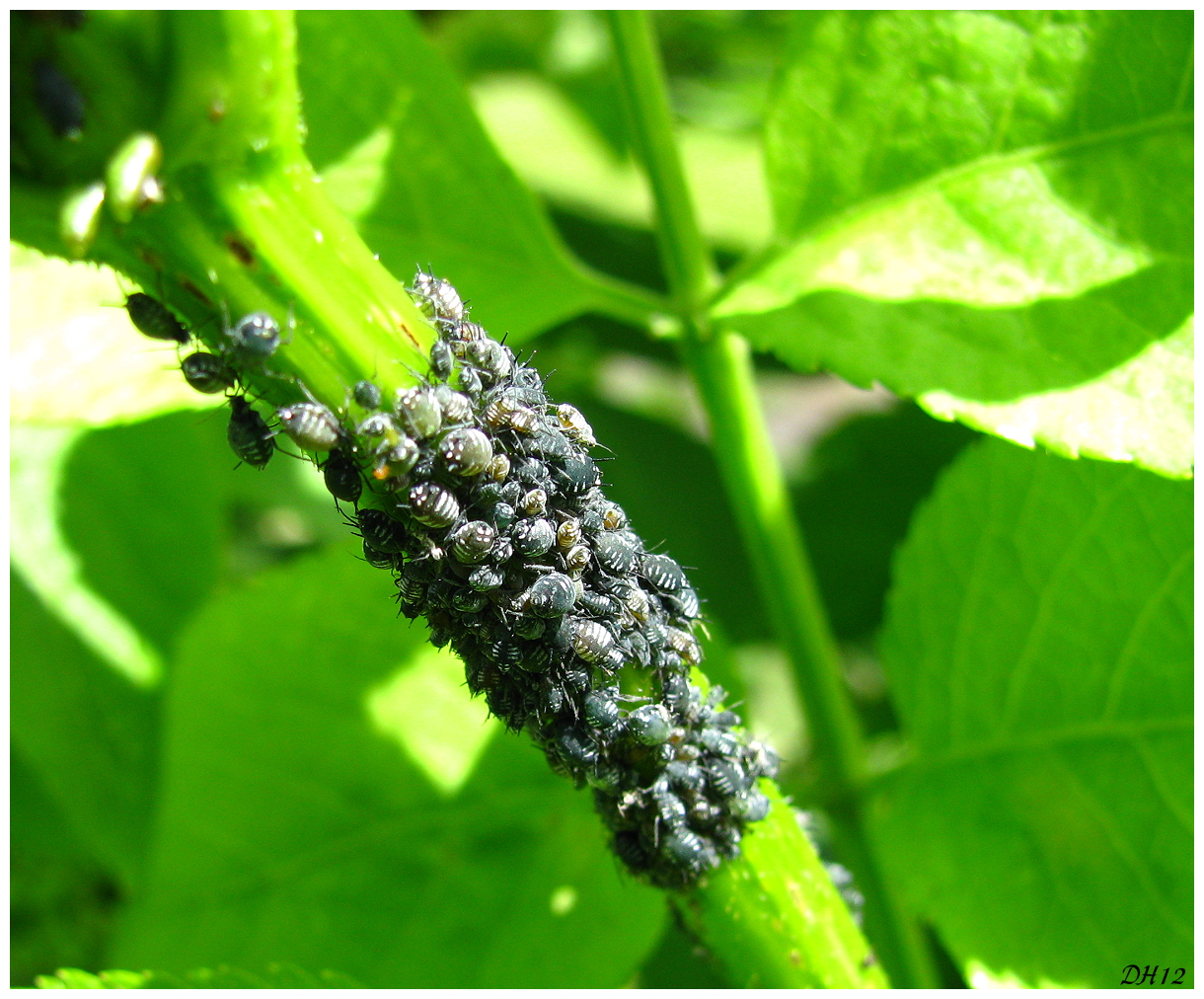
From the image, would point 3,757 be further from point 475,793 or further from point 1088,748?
point 1088,748

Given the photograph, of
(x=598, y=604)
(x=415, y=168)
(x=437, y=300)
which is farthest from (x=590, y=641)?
(x=415, y=168)

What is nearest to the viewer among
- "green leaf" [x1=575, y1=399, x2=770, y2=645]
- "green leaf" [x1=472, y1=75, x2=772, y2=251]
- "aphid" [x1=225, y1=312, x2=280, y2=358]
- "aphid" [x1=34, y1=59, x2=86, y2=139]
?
"aphid" [x1=34, y1=59, x2=86, y2=139]

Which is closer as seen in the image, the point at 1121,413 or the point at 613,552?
the point at 613,552

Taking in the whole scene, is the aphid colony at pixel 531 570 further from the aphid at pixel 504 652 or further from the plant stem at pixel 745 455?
the plant stem at pixel 745 455

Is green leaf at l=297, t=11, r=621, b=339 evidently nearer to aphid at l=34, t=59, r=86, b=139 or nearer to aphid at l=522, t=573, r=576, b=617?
aphid at l=522, t=573, r=576, b=617

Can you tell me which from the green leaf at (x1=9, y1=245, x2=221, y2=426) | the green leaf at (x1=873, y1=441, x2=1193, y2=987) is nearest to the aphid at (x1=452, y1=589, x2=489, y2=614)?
the green leaf at (x1=9, y1=245, x2=221, y2=426)

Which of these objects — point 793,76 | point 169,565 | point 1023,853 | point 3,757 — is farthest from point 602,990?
point 793,76

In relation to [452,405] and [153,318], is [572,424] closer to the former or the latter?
[452,405]
